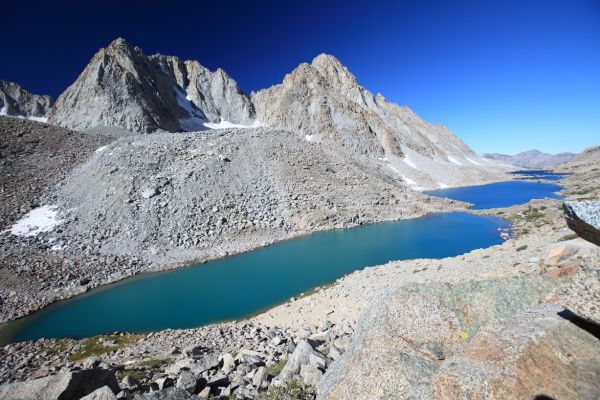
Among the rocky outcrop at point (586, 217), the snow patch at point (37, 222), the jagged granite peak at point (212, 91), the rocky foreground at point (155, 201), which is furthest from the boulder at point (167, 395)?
the jagged granite peak at point (212, 91)

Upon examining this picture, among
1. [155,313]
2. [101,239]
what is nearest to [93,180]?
[101,239]

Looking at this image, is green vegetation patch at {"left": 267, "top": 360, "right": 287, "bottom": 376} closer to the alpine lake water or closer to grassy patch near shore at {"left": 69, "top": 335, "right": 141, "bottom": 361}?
the alpine lake water

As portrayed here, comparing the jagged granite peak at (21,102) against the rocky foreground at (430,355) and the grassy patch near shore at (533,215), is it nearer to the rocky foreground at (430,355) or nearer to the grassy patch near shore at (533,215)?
the rocky foreground at (430,355)

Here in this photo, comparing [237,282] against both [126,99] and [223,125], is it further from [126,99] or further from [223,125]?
[223,125]

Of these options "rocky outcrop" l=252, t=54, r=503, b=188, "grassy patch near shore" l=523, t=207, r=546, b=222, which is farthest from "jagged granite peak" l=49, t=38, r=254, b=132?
"grassy patch near shore" l=523, t=207, r=546, b=222

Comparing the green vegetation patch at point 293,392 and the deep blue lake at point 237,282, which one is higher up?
the green vegetation patch at point 293,392

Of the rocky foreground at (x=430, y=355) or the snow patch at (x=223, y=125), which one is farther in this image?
the snow patch at (x=223, y=125)
